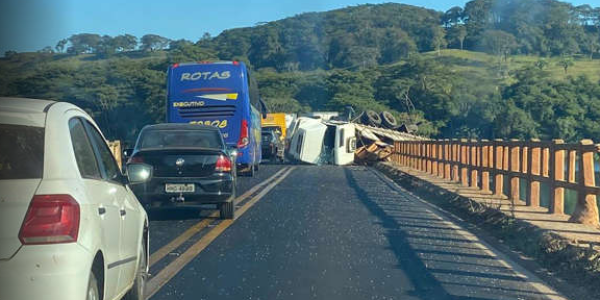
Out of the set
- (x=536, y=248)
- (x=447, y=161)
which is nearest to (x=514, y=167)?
(x=536, y=248)

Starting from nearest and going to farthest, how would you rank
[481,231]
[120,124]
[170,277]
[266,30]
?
[170,277] < [481,231] < [120,124] < [266,30]

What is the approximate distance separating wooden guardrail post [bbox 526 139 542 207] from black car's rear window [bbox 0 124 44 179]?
381 inches

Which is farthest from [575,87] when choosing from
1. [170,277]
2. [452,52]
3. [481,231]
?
[452,52]

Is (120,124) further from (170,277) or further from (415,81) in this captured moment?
(415,81)

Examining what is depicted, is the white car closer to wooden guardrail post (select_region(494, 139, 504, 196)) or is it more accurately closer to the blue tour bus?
wooden guardrail post (select_region(494, 139, 504, 196))

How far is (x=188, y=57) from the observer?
Result: 6788 cm

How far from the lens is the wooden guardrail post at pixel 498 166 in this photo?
50.6 ft

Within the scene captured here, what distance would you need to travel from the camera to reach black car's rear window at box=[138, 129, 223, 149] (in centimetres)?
1432

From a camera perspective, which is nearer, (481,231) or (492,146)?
(481,231)

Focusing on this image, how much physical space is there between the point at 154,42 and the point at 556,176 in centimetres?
7551

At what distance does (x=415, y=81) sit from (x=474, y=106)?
45611 millimetres

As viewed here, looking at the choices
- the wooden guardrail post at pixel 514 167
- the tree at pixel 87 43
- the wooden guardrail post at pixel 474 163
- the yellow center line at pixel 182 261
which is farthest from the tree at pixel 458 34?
the yellow center line at pixel 182 261

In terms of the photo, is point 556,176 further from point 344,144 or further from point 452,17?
point 452,17

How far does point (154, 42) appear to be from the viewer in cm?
8394
